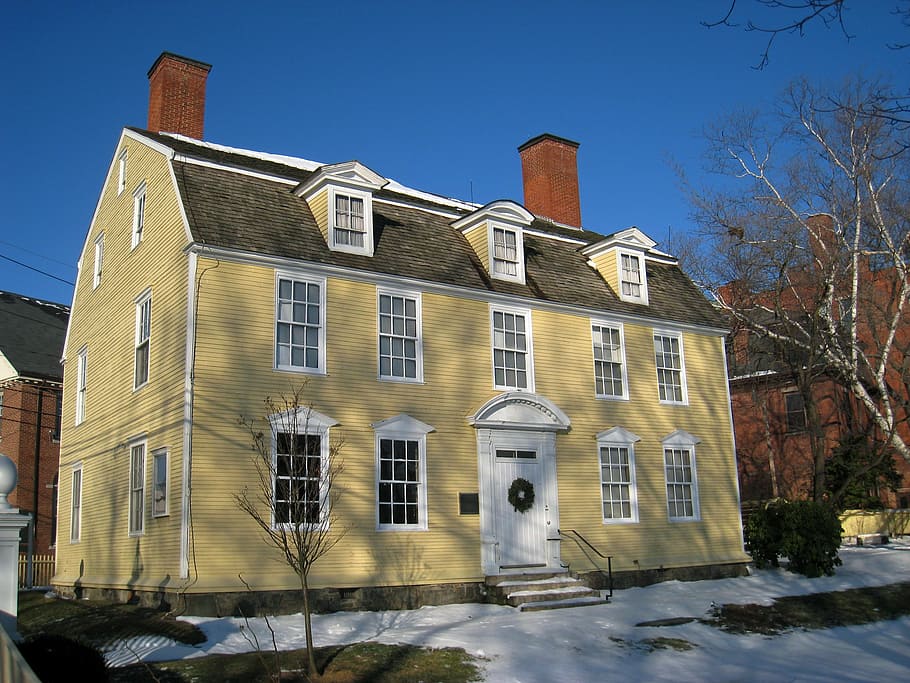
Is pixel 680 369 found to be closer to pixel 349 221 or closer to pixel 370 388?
pixel 370 388

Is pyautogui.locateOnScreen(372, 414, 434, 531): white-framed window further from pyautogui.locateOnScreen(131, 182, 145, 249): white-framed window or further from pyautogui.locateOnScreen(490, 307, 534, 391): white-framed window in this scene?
pyautogui.locateOnScreen(131, 182, 145, 249): white-framed window

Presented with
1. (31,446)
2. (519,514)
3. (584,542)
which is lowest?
(584,542)

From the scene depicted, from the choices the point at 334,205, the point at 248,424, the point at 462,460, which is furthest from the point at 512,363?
the point at 248,424

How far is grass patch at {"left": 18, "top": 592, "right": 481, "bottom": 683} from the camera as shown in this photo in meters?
10.1

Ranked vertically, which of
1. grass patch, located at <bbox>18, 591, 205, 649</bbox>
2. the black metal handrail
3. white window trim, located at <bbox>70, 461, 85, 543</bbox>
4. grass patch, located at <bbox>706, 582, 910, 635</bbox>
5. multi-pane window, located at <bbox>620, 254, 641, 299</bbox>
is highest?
multi-pane window, located at <bbox>620, 254, 641, 299</bbox>

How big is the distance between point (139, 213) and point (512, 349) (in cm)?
847

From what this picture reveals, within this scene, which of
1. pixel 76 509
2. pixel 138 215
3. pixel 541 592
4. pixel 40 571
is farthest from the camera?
pixel 40 571

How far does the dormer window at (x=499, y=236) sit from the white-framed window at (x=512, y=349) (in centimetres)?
91

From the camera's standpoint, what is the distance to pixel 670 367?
21.4 meters

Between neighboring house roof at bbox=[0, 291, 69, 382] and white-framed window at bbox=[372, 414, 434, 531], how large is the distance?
63.5 feet

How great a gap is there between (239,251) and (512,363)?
6.38 meters

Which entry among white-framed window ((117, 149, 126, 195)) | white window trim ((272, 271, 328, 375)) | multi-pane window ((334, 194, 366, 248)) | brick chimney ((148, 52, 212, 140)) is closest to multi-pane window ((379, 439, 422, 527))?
white window trim ((272, 271, 328, 375))

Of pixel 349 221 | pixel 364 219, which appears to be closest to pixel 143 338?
pixel 349 221

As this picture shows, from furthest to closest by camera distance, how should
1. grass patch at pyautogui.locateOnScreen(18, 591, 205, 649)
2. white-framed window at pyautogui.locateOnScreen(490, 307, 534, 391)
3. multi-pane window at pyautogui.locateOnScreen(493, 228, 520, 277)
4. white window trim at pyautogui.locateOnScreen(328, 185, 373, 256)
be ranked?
multi-pane window at pyautogui.locateOnScreen(493, 228, 520, 277), white-framed window at pyautogui.locateOnScreen(490, 307, 534, 391), white window trim at pyautogui.locateOnScreen(328, 185, 373, 256), grass patch at pyautogui.locateOnScreen(18, 591, 205, 649)
